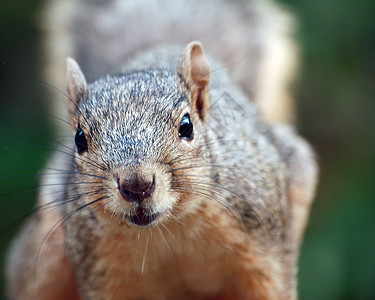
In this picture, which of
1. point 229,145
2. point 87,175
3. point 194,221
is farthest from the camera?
point 229,145

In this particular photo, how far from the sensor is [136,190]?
1623mm

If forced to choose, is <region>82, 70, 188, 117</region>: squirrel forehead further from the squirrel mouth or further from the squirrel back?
the squirrel back

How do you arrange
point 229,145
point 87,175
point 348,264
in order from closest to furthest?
point 87,175, point 229,145, point 348,264

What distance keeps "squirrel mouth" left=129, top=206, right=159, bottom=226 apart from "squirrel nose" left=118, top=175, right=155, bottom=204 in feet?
0.19

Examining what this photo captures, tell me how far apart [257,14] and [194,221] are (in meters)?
2.09

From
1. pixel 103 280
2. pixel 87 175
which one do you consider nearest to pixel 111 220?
pixel 87 175

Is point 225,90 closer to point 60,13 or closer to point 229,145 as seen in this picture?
point 229,145

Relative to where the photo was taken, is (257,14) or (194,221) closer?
(194,221)

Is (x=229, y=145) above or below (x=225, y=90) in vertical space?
below

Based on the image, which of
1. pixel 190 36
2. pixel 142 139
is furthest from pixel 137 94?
pixel 190 36

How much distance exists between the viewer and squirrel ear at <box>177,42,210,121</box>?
210cm

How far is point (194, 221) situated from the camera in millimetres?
2098

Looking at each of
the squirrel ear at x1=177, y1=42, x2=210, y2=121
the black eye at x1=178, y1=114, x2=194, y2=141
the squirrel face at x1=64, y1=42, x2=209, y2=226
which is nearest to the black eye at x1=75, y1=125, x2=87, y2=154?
the squirrel face at x1=64, y1=42, x2=209, y2=226

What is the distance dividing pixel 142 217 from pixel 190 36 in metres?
1.87
